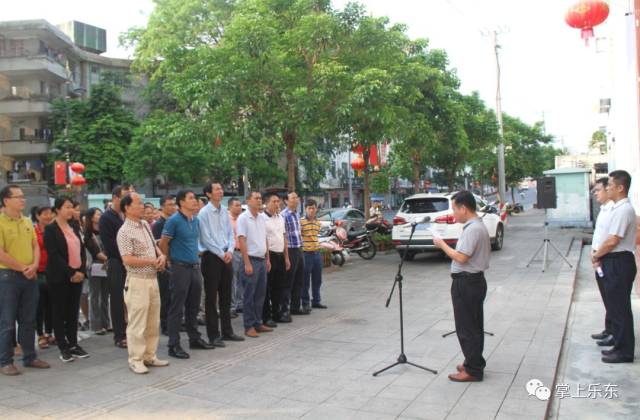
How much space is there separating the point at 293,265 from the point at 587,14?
5680 millimetres

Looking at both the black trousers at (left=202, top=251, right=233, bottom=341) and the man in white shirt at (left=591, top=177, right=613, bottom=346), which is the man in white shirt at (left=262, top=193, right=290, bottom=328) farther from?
the man in white shirt at (left=591, top=177, right=613, bottom=346)

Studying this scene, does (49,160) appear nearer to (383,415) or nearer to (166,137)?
(166,137)

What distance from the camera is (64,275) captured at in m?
5.46

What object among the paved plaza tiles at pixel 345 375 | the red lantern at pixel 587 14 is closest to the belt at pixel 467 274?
the paved plaza tiles at pixel 345 375

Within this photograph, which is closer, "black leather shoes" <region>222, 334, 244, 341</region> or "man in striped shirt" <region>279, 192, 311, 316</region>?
"black leather shoes" <region>222, 334, 244, 341</region>

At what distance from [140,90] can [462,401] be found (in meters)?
33.2

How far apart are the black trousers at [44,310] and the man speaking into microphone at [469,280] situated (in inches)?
172

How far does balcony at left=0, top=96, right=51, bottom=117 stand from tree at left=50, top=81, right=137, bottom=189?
4.71ft

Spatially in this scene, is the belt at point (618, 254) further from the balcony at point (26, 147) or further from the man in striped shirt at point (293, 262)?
the balcony at point (26, 147)

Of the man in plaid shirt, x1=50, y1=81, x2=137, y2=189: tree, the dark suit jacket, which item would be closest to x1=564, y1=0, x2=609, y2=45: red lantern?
the man in plaid shirt

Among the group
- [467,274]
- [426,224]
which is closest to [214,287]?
[467,274]

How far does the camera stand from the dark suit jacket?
5.41m

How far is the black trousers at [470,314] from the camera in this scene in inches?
178

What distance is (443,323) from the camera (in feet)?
22.7
